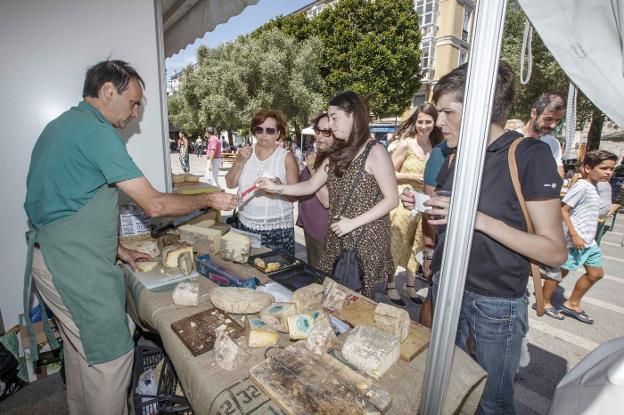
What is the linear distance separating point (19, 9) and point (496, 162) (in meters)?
3.24

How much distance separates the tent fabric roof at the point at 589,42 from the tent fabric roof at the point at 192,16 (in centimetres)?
264

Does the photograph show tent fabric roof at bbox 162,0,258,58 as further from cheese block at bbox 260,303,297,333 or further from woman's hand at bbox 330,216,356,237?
cheese block at bbox 260,303,297,333

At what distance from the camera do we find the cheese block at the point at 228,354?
1120 millimetres

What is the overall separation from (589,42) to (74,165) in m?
2.03

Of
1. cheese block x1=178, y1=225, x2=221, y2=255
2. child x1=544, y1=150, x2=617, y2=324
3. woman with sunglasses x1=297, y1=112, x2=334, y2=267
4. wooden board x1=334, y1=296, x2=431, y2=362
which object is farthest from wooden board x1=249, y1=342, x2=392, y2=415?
child x1=544, y1=150, x2=617, y2=324

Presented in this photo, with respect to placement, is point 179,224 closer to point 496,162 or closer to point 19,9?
point 19,9

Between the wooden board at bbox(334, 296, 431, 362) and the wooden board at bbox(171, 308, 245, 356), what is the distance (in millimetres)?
489

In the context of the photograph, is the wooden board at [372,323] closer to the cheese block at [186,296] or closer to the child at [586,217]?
the cheese block at [186,296]

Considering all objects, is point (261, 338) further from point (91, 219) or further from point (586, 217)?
point (586, 217)

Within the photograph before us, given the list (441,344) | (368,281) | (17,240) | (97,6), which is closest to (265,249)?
(368,281)

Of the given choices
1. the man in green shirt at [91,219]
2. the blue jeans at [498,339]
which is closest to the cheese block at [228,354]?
the man in green shirt at [91,219]

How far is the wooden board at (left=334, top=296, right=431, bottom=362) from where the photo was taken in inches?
48.8

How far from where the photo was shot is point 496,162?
127 centimetres

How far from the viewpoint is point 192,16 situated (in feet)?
12.2
